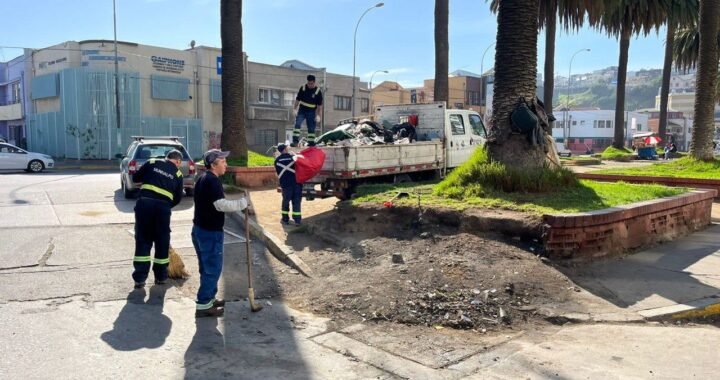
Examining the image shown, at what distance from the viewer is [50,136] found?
121 feet

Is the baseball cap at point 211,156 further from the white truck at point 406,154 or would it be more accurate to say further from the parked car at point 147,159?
the parked car at point 147,159

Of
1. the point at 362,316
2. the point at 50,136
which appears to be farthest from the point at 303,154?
the point at 50,136

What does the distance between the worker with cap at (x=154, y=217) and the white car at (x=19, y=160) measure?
21955 millimetres

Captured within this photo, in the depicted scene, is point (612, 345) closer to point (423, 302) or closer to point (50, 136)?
point (423, 302)

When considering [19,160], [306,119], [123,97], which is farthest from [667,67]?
[19,160]

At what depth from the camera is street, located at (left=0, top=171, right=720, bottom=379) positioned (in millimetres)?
4320

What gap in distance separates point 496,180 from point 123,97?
3356cm

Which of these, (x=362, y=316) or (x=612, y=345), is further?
(x=362, y=316)

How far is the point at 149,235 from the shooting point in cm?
652

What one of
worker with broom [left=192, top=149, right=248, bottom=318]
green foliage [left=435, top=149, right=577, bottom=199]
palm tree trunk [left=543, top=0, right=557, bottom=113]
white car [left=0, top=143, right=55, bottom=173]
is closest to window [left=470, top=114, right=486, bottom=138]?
green foliage [left=435, top=149, right=577, bottom=199]

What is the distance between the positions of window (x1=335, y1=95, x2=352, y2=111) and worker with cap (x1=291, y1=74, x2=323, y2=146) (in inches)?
1484

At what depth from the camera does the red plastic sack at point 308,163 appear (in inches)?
392

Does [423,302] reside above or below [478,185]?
below

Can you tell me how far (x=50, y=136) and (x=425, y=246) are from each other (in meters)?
36.9
